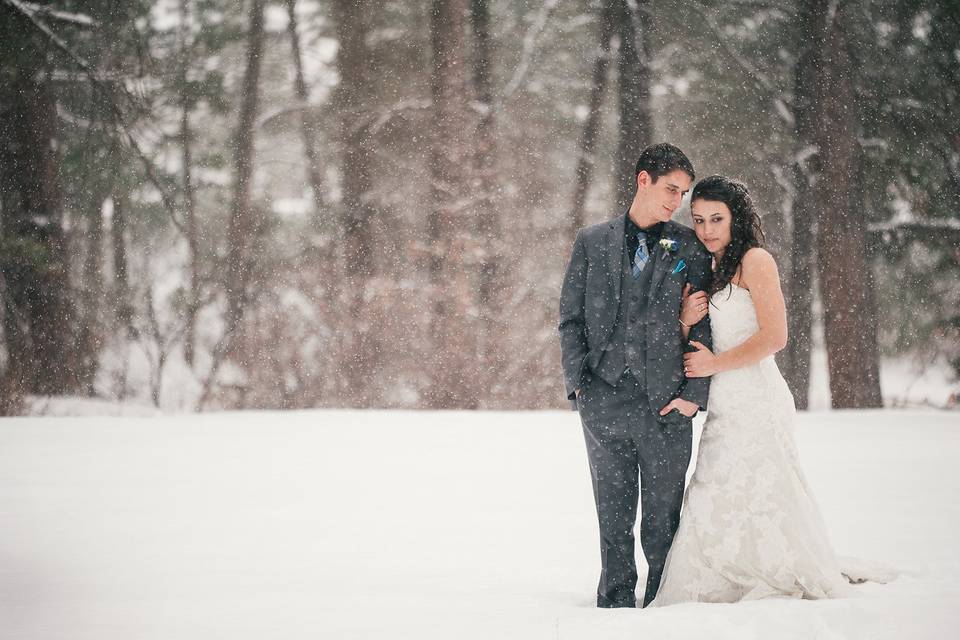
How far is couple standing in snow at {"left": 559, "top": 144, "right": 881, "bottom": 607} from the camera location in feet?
11.0

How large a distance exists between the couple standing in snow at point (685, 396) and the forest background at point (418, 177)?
7925 mm

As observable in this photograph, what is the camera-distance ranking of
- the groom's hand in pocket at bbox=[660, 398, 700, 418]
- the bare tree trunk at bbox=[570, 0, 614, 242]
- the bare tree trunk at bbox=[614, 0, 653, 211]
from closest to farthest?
the groom's hand in pocket at bbox=[660, 398, 700, 418] → the bare tree trunk at bbox=[614, 0, 653, 211] → the bare tree trunk at bbox=[570, 0, 614, 242]

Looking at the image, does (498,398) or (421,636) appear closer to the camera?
(421,636)

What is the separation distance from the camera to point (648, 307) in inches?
131

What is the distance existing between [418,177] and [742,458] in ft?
35.5

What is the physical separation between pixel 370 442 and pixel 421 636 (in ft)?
16.7

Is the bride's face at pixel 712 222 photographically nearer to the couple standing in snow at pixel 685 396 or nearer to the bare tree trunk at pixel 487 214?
the couple standing in snow at pixel 685 396

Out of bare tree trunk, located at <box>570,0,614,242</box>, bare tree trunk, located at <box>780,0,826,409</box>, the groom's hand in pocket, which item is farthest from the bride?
bare tree trunk, located at <box>570,0,614,242</box>

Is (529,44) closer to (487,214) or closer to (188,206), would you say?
(487,214)

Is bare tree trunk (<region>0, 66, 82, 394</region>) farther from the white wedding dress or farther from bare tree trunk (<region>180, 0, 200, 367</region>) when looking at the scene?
the white wedding dress

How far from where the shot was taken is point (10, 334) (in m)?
10.2

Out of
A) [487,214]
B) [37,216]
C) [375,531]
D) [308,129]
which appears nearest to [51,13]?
[37,216]

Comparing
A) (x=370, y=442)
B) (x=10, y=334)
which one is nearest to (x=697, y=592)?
(x=370, y=442)

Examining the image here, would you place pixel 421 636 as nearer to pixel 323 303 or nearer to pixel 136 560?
pixel 136 560
